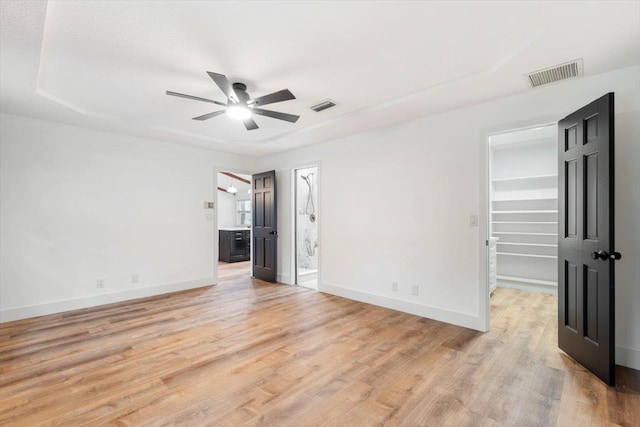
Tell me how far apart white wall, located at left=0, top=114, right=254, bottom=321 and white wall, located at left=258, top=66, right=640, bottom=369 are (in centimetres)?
241

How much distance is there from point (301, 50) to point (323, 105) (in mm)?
1143

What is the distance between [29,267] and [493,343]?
568 cm

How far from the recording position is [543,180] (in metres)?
5.34

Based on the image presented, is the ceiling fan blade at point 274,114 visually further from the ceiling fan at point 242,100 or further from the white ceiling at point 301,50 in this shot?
the white ceiling at point 301,50

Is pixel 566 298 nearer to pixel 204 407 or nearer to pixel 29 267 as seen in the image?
pixel 204 407

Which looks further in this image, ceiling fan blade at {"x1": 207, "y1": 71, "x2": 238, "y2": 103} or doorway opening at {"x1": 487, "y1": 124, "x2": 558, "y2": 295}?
doorway opening at {"x1": 487, "y1": 124, "x2": 558, "y2": 295}

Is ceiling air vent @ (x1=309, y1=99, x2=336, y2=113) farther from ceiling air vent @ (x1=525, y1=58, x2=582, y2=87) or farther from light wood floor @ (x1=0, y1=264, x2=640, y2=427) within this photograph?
light wood floor @ (x1=0, y1=264, x2=640, y2=427)

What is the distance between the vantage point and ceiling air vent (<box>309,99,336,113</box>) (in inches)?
133

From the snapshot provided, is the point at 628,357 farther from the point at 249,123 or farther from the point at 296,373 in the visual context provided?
the point at 249,123

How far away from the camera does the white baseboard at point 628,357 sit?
244cm

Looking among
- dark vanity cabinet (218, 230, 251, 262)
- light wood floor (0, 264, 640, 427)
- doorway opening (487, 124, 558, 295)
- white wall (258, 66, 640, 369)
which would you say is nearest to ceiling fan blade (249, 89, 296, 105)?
white wall (258, 66, 640, 369)

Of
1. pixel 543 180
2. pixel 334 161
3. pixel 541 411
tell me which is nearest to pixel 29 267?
pixel 334 161

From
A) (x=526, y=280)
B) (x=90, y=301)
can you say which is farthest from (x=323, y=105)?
(x=526, y=280)

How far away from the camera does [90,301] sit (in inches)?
167
